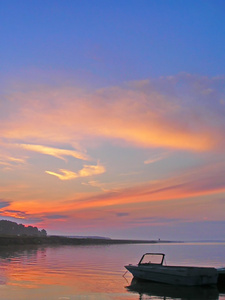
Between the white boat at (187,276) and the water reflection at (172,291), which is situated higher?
the white boat at (187,276)

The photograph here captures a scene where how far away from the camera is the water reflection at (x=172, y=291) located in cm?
2466

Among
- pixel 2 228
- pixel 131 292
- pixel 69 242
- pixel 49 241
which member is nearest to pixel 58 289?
pixel 131 292

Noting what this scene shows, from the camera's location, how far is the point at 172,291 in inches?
1048

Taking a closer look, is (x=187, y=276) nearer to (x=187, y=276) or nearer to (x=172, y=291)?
(x=187, y=276)

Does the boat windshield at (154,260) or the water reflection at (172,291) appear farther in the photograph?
the boat windshield at (154,260)

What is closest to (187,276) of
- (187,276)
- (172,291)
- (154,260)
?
(187,276)

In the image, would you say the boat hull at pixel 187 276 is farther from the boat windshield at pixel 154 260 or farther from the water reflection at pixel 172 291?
the boat windshield at pixel 154 260

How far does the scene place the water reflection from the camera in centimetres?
2466

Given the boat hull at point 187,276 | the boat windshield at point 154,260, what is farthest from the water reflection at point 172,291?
the boat windshield at point 154,260

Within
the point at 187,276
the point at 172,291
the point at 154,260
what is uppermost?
the point at 187,276

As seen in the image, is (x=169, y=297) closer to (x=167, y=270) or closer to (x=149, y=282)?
Answer: (x=167, y=270)

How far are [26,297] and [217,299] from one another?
45.8ft

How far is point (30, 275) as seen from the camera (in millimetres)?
33469

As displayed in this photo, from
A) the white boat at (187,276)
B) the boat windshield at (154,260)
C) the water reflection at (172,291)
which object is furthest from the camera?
the boat windshield at (154,260)
